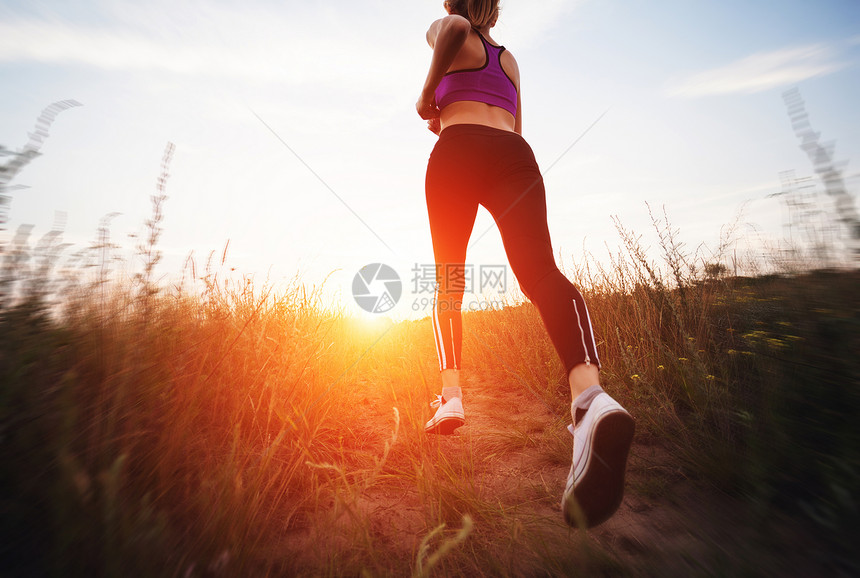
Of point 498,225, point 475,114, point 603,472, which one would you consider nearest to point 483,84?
point 475,114

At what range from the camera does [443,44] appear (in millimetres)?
1796

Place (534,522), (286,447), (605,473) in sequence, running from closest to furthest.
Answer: (605,473), (534,522), (286,447)

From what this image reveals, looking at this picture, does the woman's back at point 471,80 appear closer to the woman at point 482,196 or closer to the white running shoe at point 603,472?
the woman at point 482,196

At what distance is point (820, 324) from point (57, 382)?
2.67 metres

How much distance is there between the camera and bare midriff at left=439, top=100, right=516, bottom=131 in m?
1.86

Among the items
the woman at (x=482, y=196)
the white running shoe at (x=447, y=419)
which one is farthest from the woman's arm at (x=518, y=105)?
the white running shoe at (x=447, y=419)

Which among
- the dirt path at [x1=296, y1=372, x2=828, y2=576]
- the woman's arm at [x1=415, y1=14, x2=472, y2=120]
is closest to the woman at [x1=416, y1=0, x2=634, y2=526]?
the woman's arm at [x1=415, y1=14, x2=472, y2=120]

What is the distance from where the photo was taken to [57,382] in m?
1.14

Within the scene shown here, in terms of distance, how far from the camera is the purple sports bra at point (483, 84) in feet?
6.21

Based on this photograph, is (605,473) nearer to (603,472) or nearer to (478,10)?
(603,472)

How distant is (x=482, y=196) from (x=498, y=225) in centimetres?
21

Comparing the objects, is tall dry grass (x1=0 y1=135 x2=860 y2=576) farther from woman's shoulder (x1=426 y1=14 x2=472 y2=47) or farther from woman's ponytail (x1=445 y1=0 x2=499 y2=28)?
woman's ponytail (x1=445 y1=0 x2=499 y2=28)

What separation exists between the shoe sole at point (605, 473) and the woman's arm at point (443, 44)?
1736mm

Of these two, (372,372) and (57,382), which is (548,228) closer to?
(57,382)
